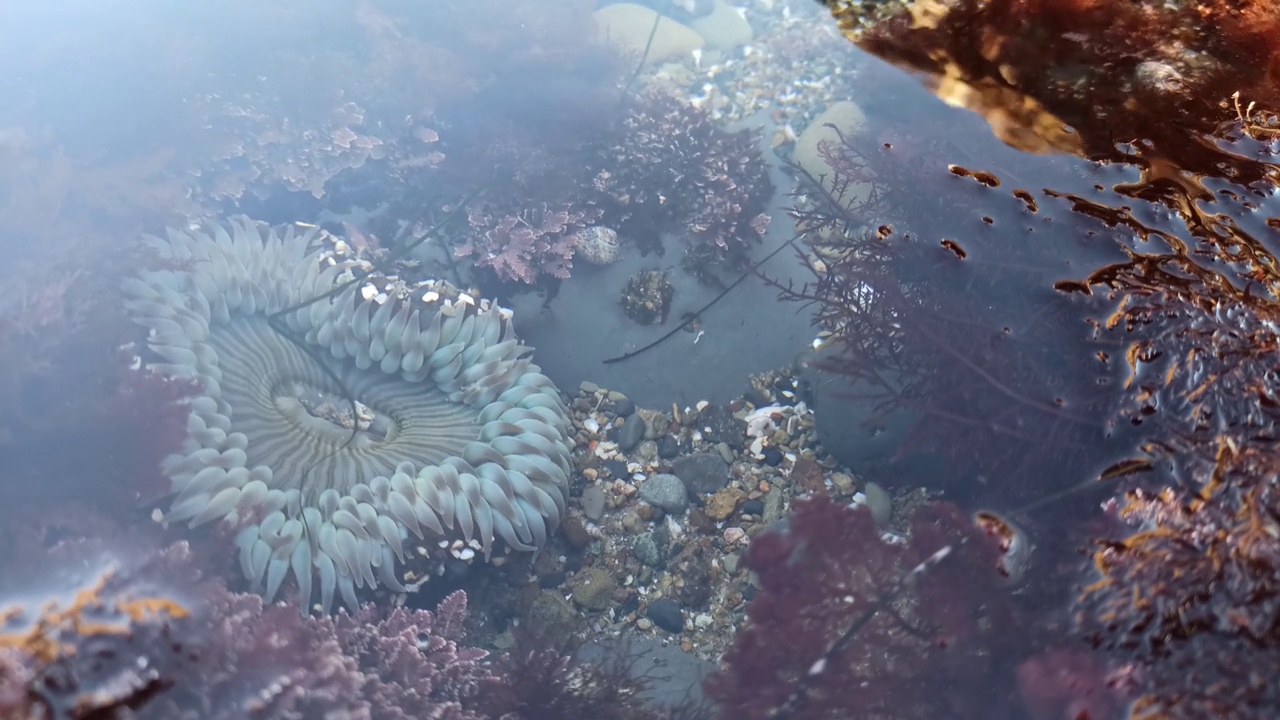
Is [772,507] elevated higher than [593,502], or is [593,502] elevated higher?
[772,507]

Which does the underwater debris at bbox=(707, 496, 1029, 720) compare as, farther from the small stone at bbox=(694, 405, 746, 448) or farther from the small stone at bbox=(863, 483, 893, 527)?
the small stone at bbox=(694, 405, 746, 448)

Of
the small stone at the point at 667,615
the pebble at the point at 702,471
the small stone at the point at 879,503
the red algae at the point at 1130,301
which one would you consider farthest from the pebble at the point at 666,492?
the red algae at the point at 1130,301

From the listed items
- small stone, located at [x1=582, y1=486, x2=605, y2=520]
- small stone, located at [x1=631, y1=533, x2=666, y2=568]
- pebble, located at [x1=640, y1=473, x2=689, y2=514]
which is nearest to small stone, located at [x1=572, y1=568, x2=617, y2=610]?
small stone, located at [x1=631, y1=533, x2=666, y2=568]

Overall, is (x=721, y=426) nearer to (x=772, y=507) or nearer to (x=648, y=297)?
(x=772, y=507)

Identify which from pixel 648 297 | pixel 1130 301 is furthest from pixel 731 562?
pixel 1130 301

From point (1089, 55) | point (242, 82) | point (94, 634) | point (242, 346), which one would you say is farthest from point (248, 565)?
point (242, 82)

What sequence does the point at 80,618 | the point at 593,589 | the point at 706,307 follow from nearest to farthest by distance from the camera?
1. the point at 80,618
2. the point at 593,589
3. the point at 706,307
